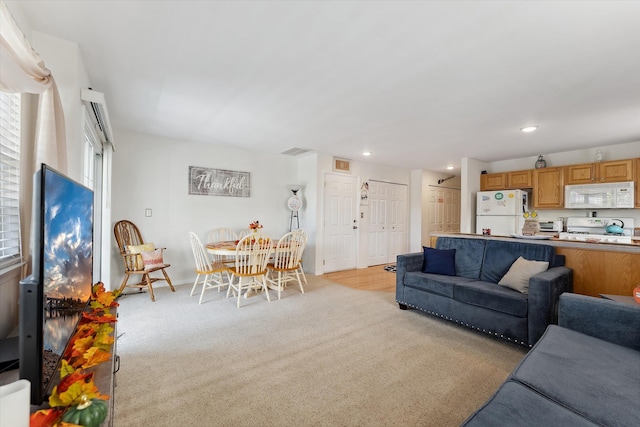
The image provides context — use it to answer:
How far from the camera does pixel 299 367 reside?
207cm

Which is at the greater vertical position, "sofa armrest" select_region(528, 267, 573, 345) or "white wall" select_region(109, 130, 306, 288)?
"white wall" select_region(109, 130, 306, 288)

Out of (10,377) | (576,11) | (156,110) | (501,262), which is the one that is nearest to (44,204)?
(10,377)

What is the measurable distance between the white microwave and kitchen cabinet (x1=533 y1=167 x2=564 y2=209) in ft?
0.33

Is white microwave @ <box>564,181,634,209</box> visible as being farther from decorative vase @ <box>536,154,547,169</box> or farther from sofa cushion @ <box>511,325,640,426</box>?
sofa cushion @ <box>511,325,640,426</box>

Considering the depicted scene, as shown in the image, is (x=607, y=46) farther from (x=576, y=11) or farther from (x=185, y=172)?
(x=185, y=172)

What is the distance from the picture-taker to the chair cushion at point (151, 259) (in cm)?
Result: 367

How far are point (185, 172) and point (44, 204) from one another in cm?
397

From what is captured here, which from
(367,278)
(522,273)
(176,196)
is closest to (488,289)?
(522,273)

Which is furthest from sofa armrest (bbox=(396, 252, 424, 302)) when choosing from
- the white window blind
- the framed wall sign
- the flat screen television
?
the white window blind

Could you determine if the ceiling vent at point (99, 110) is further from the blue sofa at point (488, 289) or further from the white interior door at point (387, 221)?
the white interior door at point (387, 221)

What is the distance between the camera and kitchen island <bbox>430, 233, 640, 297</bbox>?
2338mm

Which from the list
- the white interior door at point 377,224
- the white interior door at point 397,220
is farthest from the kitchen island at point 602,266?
the white interior door at point 397,220

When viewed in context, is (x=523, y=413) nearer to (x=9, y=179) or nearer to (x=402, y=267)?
(x=402, y=267)

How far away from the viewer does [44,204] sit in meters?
0.74
